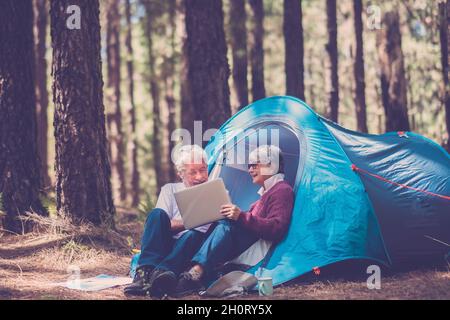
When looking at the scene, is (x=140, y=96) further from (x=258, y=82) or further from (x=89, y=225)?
(x=89, y=225)

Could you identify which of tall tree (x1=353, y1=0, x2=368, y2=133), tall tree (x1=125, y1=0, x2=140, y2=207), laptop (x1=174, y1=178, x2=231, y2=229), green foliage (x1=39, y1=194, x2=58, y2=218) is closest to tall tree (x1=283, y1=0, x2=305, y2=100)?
tall tree (x1=353, y1=0, x2=368, y2=133)

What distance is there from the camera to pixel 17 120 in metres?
9.00

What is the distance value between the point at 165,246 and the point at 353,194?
6.42 feet

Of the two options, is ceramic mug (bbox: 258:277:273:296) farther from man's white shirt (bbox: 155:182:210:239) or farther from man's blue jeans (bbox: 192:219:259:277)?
man's white shirt (bbox: 155:182:210:239)

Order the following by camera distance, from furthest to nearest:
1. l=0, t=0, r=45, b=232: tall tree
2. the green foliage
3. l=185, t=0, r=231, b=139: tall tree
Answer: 1. l=185, t=0, r=231, b=139: tall tree
2. the green foliage
3. l=0, t=0, r=45, b=232: tall tree

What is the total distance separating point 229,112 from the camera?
9758 millimetres

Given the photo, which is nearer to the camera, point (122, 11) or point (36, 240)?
point (36, 240)

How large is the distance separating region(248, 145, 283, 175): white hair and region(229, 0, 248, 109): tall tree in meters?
5.84

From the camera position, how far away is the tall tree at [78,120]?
825cm

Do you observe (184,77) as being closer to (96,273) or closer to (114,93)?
(114,93)

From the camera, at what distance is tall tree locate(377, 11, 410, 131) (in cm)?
1152

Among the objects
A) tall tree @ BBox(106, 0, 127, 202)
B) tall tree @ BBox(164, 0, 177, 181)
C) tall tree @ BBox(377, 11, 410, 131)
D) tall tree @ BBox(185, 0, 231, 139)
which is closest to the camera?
tall tree @ BBox(185, 0, 231, 139)

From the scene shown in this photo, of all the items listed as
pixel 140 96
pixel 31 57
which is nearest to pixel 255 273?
pixel 31 57

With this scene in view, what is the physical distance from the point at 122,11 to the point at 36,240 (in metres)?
12.5
